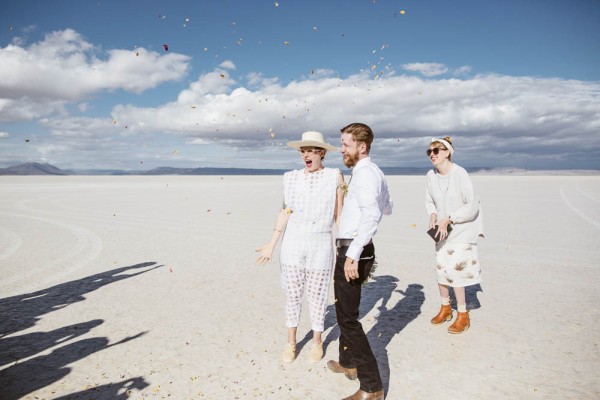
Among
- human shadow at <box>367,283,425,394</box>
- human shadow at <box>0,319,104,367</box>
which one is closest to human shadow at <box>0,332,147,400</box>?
human shadow at <box>0,319,104,367</box>

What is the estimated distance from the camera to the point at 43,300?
631cm

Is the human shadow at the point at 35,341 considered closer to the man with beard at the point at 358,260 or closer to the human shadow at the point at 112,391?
the human shadow at the point at 112,391

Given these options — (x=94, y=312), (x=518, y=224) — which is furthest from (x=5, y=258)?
(x=518, y=224)

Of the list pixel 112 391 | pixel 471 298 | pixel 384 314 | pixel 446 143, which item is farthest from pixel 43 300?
pixel 471 298

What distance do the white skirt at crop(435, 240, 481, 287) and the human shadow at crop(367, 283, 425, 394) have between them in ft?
3.07

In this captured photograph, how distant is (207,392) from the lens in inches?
144

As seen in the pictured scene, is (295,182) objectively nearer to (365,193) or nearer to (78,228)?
(365,193)

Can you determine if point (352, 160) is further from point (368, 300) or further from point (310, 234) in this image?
point (368, 300)

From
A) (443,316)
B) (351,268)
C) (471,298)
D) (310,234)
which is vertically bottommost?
(471,298)

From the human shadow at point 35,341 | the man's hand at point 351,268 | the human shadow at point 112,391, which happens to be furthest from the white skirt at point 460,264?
the human shadow at point 35,341

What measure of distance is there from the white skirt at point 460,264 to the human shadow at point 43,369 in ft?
13.6

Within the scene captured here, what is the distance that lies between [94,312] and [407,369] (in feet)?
14.8

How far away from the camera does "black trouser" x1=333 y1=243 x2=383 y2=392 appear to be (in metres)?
3.33

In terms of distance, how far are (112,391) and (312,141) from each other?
10.1 ft
